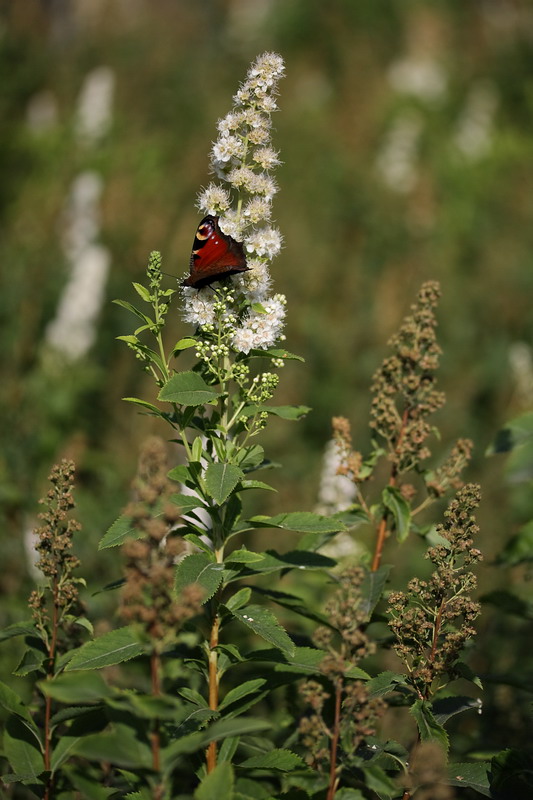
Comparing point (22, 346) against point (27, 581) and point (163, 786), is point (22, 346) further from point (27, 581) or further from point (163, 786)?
point (163, 786)

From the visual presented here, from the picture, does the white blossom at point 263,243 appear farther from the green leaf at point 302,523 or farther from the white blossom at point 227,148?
the green leaf at point 302,523

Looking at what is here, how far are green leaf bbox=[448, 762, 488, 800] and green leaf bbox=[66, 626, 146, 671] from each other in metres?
0.74

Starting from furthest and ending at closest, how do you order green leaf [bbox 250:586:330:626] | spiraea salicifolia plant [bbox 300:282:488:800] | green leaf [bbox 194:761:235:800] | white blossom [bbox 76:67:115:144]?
white blossom [bbox 76:67:115:144] → green leaf [bbox 250:586:330:626] → spiraea salicifolia plant [bbox 300:282:488:800] → green leaf [bbox 194:761:235:800]

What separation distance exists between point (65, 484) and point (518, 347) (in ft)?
16.3

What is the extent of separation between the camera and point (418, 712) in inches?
69.7

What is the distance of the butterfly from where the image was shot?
76.8 inches

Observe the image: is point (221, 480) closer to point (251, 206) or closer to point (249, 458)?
point (249, 458)

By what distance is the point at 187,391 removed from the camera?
184cm

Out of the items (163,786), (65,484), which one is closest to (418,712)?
(163,786)

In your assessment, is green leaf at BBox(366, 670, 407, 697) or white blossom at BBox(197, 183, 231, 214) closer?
green leaf at BBox(366, 670, 407, 697)

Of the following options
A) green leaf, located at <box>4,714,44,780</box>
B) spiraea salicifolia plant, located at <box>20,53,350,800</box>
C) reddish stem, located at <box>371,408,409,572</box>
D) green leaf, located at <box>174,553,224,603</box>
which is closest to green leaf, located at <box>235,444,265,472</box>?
spiraea salicifolia plant, located at <box>20,53,350,800</box>

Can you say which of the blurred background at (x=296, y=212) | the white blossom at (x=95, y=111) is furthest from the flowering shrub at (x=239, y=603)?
the white blossom at (x=95, y=111)

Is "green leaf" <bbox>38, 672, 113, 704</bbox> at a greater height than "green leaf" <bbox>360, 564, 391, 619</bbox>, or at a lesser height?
lesser

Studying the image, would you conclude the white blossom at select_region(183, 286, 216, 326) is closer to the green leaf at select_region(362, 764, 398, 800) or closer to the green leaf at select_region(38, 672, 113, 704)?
the green leaf at select_region(38, 672, 113, 704)
